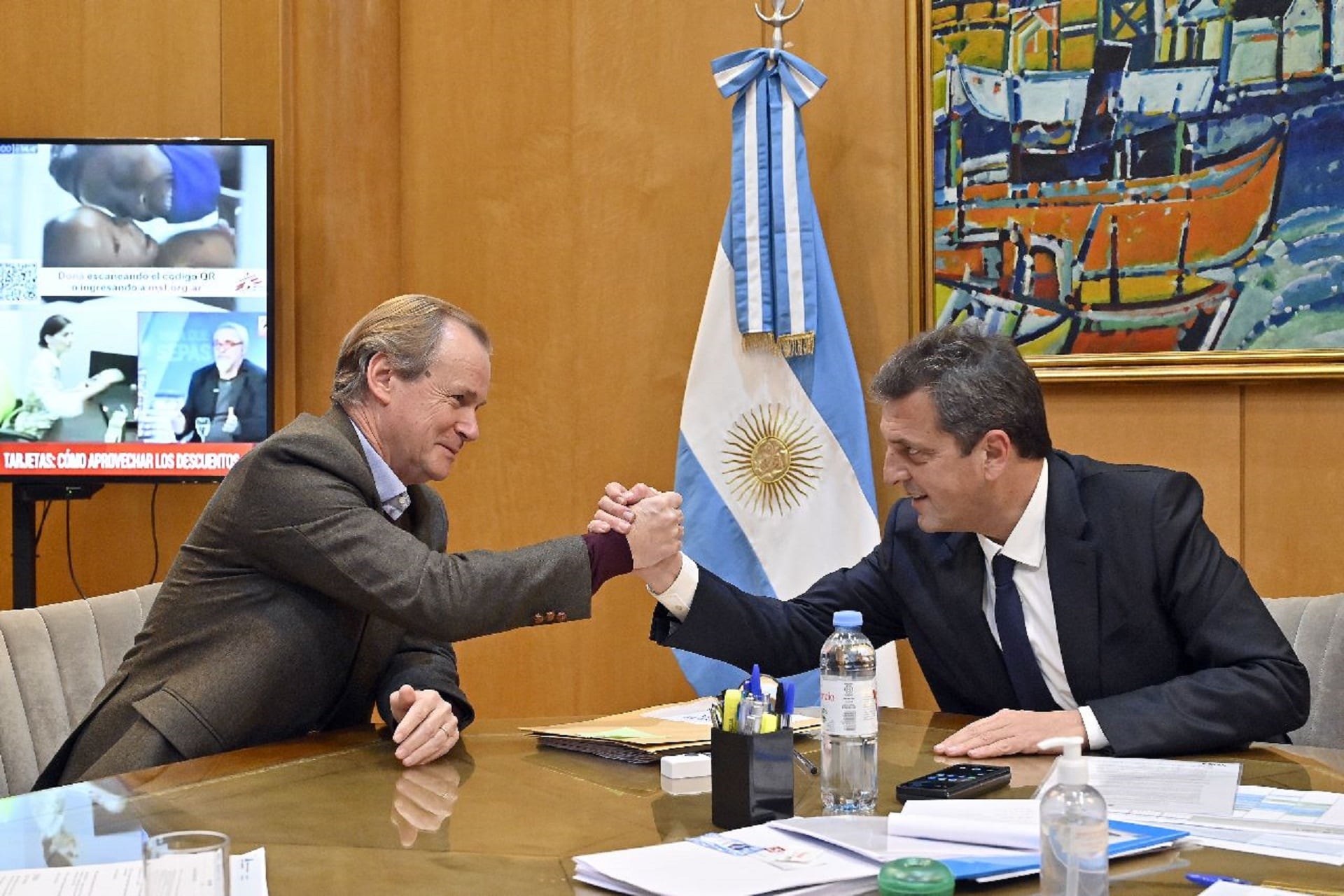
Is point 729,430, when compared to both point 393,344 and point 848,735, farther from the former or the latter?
point 848,735

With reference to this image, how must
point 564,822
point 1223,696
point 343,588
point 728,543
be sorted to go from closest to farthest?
point 564,822 < point 1223,696 < point 343,588 < point 728,543

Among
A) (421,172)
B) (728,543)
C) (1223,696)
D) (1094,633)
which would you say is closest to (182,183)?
(421,172)

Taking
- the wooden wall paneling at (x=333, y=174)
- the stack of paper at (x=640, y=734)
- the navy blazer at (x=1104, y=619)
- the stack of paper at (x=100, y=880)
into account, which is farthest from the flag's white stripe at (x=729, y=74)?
the stack of paper at (x=100, y=880)

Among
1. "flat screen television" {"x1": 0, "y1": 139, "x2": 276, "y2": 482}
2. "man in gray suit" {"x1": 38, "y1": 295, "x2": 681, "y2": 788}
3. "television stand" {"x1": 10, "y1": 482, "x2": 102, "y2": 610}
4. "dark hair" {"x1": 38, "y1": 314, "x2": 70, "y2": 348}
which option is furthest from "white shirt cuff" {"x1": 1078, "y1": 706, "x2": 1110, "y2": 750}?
"dark hair" {"x1": 38, "y1": 314, "x2": 70, "y2": 348}

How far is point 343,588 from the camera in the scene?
2299 millimetres

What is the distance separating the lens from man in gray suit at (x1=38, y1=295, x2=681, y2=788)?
2270mm

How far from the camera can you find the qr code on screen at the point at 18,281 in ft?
13.1

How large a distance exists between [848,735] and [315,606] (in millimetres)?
1023

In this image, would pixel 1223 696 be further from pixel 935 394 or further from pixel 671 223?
pixel 671 223

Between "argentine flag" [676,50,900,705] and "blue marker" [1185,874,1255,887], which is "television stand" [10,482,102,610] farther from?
"blue marker" [1185,874,1255,887]

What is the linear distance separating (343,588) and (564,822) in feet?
2.42

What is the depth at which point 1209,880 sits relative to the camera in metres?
1.44

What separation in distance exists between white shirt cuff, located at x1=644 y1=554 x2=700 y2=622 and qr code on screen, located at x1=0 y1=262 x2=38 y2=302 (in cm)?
239

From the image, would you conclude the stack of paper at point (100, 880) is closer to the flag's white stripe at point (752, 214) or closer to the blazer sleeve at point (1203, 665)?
→ the blazer sleeve at point (1203, 665)
